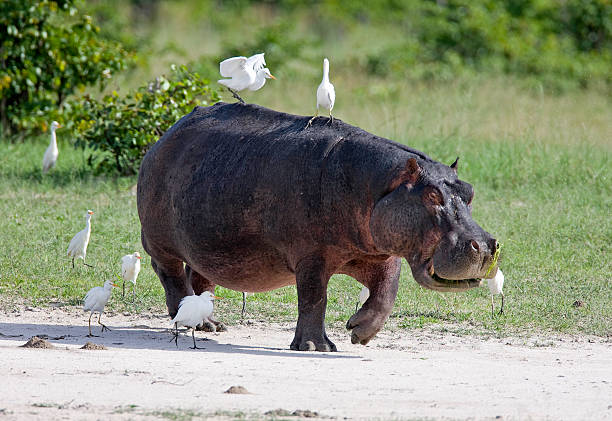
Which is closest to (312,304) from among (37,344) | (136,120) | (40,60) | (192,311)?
(192,311)

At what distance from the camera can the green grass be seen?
8672 millimetres

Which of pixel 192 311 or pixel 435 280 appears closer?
pixel 435 280

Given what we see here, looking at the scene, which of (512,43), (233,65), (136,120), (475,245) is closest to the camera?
(475,245)

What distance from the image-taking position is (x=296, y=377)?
19.9 ft

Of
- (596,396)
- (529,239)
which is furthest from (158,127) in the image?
(596,396)

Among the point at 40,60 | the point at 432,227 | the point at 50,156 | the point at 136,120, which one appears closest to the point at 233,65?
the point at 432,227

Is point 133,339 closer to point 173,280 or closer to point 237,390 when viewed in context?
point 173,280

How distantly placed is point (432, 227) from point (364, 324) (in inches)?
35.0

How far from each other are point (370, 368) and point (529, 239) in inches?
195

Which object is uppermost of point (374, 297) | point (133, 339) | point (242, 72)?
point (242, 72)

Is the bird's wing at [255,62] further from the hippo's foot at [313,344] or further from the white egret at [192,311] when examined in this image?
the hippo's foot at [313,344]

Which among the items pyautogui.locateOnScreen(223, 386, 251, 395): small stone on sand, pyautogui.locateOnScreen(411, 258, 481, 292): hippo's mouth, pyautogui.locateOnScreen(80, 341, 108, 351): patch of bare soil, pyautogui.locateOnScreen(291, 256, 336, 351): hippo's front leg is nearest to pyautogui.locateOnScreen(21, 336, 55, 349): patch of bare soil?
pyautogui.locateOnScreen(80, 341, 108, 351): patch of bare soil

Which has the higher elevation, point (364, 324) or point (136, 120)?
point (136, 120)

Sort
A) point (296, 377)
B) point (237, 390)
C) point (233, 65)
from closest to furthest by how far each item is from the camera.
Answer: point (237, 390) < point (296, 377) < point (233, 65)
